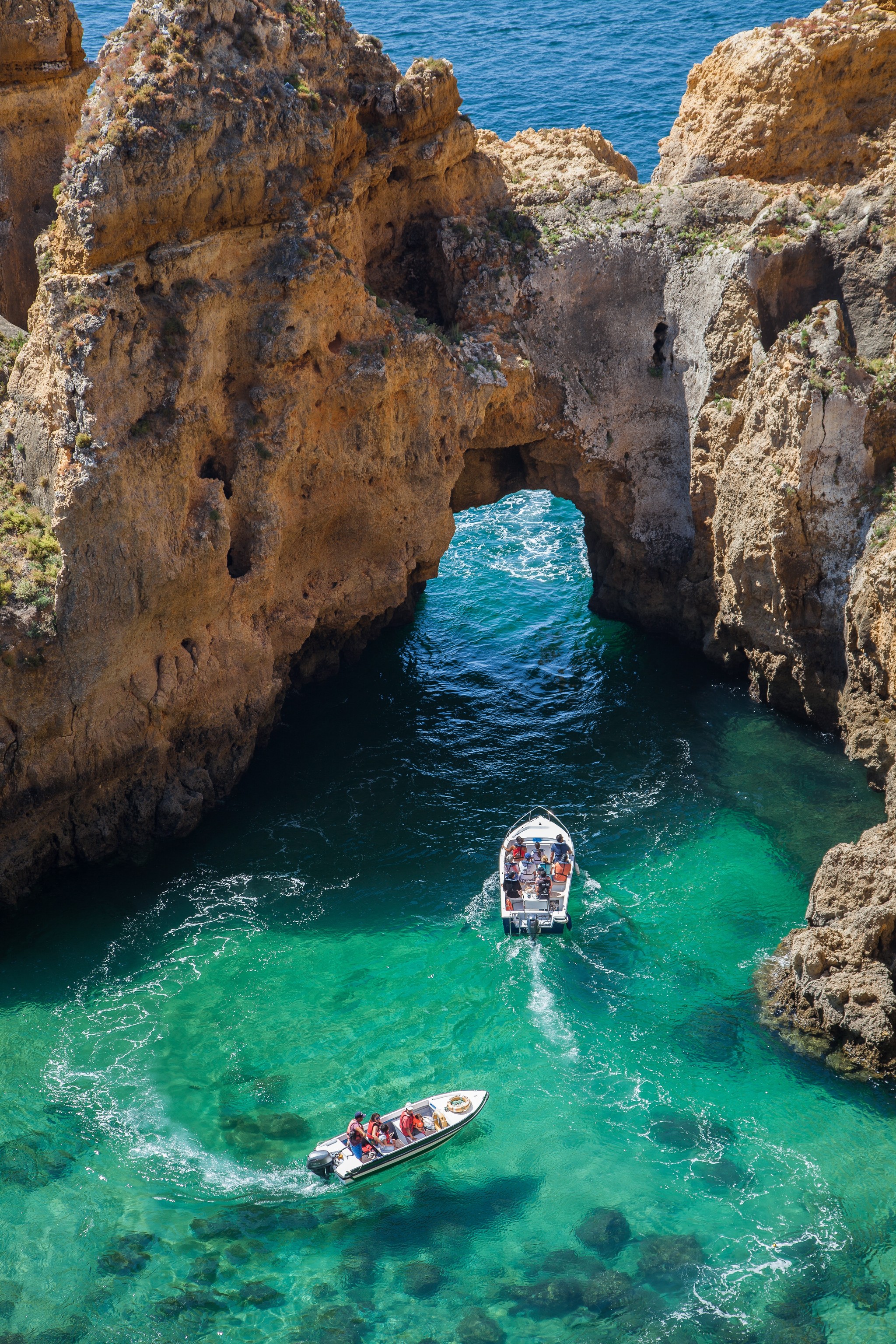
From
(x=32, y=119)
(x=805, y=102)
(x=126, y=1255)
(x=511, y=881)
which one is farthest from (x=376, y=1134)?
(x=805, y=102)

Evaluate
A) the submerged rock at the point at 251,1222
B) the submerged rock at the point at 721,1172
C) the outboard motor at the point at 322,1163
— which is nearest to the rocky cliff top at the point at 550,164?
the submerged rock at the point at 721,1172

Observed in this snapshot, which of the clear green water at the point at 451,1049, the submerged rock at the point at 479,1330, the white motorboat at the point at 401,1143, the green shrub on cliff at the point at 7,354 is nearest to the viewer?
the submerged rock at the point at 479,1330

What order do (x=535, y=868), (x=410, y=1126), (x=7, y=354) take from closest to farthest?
(x=410, y=1126), (x=535, y=868), (x=7, y=354)

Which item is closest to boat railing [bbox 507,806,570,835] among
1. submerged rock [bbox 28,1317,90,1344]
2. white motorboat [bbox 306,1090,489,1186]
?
white motorboat [bbox 306,1090,489,1186]

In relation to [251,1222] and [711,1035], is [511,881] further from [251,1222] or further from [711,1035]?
[251,1222]

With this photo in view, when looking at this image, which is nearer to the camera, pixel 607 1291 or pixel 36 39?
pixel 607 1291

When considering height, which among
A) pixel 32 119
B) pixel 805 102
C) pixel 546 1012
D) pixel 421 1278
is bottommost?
pixel 421 1278

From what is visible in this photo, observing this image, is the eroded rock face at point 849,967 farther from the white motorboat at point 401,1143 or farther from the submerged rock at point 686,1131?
the white motorboat at point 401,1143
